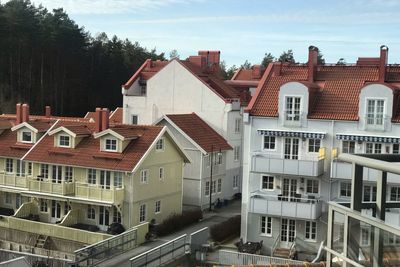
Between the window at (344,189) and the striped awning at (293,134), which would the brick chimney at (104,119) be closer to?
the striped awning at (293,134)

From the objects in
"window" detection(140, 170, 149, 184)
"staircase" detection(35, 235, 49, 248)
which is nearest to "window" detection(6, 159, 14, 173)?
"staircase" detection(35, 235, 49, 248)

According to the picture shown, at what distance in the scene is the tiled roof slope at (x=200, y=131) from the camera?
4253 cm

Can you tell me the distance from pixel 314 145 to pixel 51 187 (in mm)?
16591

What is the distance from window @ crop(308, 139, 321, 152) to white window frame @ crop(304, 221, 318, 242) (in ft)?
13.6

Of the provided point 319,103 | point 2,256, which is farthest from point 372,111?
point 2,256

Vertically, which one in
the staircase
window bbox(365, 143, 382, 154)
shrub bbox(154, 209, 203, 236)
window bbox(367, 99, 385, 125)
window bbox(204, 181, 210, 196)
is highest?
window bbox(367, 99, 385, 125)

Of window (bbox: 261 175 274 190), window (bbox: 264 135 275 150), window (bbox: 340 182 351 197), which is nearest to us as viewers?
window (bbox: 340 182 351 197)

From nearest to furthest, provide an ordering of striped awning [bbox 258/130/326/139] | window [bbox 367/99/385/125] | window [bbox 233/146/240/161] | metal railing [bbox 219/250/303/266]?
metal railing [bbox 219/250/303/266]
window [bbox 367/99/385/125]
striped awning [bbox 258/130/326/139]
window [bbox 233/146/240/161]

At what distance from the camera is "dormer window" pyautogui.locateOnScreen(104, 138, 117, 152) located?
35844 mm

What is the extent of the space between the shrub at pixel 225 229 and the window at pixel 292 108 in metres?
8.21

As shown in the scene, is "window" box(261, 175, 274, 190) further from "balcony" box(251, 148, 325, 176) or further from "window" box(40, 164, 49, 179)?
"window" box(40, 164, 49, 179)

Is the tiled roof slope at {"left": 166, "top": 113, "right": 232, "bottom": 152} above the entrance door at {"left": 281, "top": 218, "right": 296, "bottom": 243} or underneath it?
above

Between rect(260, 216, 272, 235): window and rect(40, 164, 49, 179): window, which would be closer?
rect(260, 216, 272, 235): window

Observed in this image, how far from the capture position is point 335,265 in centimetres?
922
